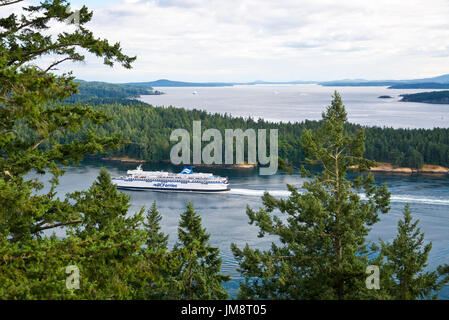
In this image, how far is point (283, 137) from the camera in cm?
6938

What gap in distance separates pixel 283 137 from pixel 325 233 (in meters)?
59.9

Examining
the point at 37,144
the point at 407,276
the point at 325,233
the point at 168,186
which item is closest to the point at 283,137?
the point at 168,186

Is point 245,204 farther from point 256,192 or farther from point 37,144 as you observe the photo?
point 37,144

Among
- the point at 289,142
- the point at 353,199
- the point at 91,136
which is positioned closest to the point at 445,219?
the point at 353,199

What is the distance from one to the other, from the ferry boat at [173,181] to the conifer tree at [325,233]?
32612 mm

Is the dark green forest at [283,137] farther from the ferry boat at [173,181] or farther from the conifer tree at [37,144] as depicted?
the conifer tree at [37,144]

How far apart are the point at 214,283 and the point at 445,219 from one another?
934 inches

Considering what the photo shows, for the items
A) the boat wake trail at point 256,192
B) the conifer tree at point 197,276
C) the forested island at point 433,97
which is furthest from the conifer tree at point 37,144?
the forested island at point 433,97

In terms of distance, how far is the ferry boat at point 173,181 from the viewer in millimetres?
44219

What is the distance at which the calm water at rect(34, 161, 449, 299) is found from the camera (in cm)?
2523

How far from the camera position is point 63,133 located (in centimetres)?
698
